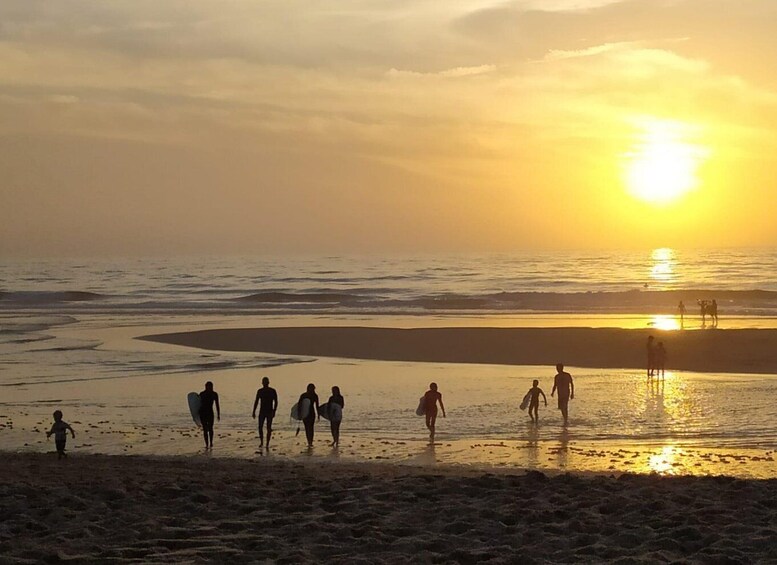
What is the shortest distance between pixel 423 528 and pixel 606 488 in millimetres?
2953

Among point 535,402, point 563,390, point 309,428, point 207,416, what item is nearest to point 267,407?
point 309,428

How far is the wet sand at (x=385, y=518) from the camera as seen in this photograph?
8023 mm

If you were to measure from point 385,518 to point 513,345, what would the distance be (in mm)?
23332

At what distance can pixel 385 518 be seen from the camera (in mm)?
9336

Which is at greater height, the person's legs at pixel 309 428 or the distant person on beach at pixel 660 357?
the distant person on beach at pixel 660 357

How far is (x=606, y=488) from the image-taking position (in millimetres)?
10812

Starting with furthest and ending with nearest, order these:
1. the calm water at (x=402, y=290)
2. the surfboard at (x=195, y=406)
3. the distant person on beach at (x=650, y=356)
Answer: the calm water at (x=402, y=290) → the distant person on beach at (x=650, y=356) → the surfboard at (x=195, y=406)

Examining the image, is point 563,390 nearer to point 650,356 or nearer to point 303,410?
point 303,410

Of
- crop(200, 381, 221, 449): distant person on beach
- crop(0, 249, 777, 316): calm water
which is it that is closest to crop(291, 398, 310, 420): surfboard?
crop(200, 381, 221, 449): distant person on beach

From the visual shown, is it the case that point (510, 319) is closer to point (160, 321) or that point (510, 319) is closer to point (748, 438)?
point (160, 321)

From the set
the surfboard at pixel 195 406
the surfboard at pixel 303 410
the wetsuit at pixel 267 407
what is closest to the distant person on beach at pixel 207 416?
the surfboard at pixel 195 406

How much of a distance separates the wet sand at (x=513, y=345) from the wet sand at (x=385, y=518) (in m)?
16.5

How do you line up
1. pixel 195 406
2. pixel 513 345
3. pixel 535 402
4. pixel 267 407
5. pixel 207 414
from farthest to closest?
pixel 513 345 < pixel 535 402 < pixel 267 407 < pixel 195 406 < pixel 207 414

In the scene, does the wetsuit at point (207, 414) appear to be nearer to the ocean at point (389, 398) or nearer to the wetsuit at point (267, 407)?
the ocean at point (389, 398)
